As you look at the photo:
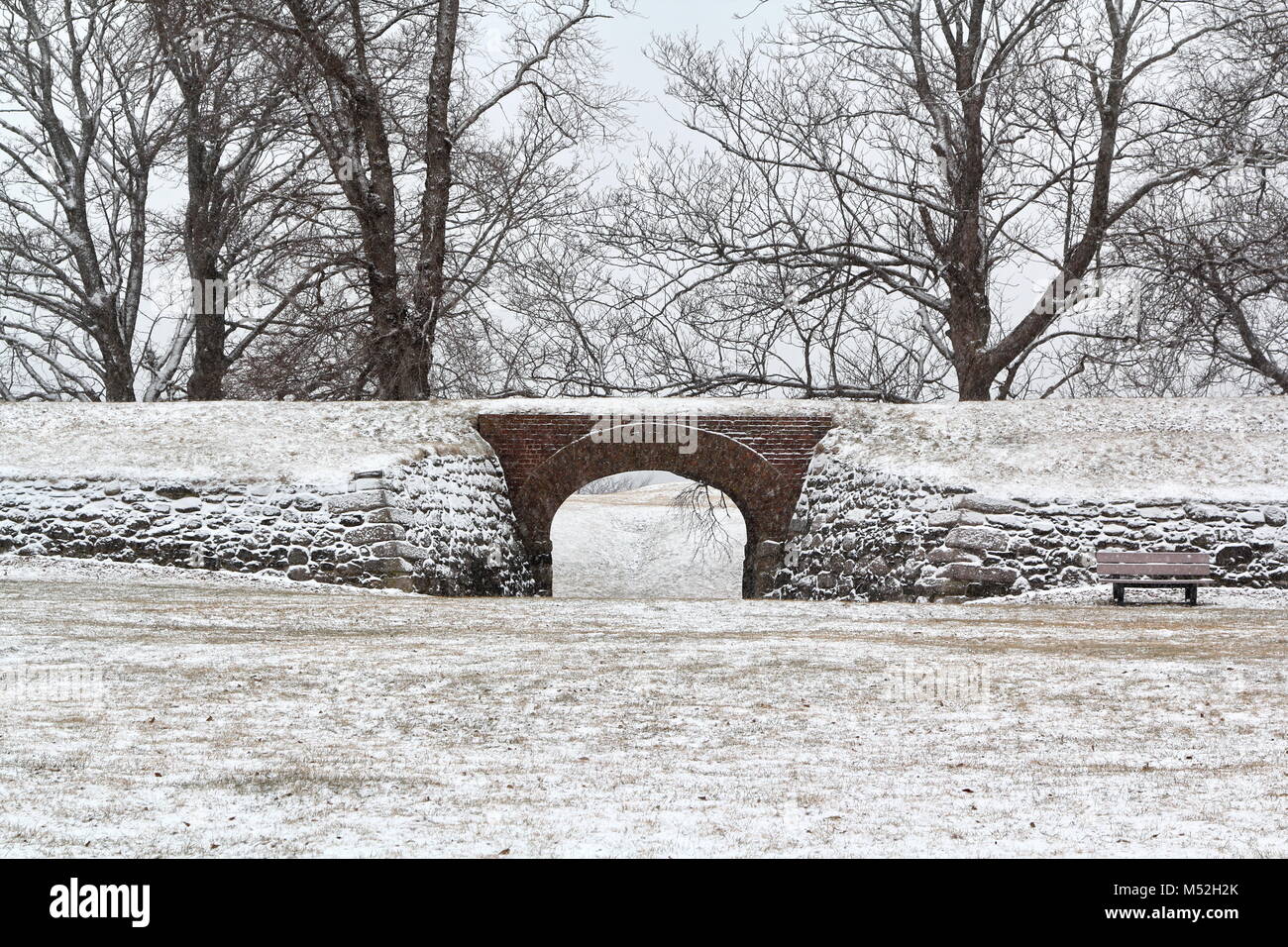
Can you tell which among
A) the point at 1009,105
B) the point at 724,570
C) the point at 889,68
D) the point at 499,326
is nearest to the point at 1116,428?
the point at 1009,105

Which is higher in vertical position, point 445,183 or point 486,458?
point 445,183

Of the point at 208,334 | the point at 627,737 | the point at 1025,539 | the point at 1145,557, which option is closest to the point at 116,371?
the point at 208,334

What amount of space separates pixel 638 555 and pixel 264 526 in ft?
44.9

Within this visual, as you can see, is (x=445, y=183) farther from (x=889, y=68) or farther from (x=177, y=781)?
(x=177, y=781)

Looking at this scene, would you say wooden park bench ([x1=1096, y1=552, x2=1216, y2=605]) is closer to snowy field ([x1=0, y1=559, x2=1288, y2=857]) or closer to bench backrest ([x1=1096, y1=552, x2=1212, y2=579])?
bench backrest ([x1=1096, y1=552, x2=1212, y2=579])

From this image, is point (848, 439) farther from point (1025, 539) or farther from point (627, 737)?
point (627, 737)

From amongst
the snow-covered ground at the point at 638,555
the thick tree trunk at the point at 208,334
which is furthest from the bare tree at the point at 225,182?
the snow-covered ground at the point at 638,555

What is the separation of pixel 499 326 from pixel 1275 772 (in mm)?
16942

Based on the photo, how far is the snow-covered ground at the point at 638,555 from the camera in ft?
86.4

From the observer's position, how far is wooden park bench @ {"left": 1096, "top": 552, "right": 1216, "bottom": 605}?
562 inches

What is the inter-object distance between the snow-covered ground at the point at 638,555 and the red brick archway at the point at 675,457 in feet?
24.3

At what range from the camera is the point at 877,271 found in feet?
70.8

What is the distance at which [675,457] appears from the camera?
17297 mm

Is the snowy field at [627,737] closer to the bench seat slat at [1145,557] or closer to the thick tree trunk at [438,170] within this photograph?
the bench seat slat at [1145,557]
